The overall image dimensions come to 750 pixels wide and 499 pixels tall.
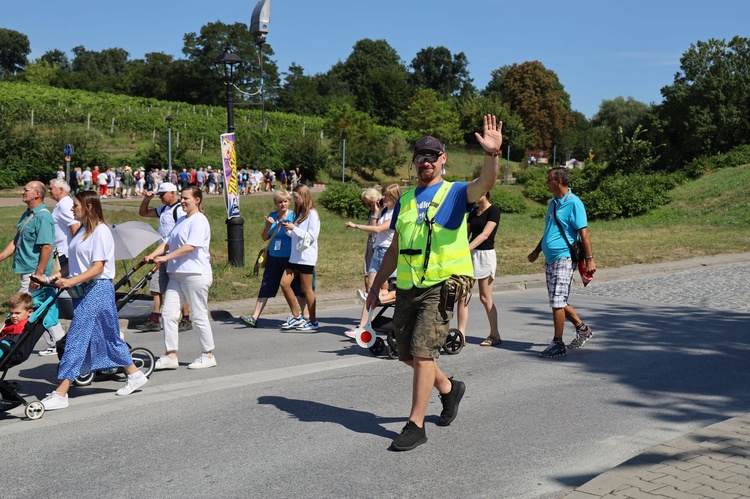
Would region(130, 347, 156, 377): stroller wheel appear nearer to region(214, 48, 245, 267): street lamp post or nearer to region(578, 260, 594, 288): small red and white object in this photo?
region(578, 260, 594, 288): small red and white object

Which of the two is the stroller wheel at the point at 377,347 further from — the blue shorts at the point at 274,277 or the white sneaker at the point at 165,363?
the blue shorts at the point at 274,277

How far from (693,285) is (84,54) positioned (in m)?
152

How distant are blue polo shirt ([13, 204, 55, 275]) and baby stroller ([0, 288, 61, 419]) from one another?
189 cm

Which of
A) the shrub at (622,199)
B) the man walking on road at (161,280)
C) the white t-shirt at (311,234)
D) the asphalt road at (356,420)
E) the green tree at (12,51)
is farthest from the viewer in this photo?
the green tree at (12,51)

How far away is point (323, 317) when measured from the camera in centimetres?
1205

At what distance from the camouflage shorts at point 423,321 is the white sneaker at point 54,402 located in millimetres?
2931

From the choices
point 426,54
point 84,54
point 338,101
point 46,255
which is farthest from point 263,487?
point 84,54

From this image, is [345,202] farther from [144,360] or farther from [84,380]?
[84,380]

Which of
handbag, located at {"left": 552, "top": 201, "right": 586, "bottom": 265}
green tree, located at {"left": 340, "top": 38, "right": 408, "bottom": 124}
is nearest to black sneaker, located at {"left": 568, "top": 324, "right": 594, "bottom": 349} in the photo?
handbag, located at {"left": 552, "top": 201, "right": 586, "bottom": 265}

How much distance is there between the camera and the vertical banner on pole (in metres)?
15.9

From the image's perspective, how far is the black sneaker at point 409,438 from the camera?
218 inches

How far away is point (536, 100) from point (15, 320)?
323 ft

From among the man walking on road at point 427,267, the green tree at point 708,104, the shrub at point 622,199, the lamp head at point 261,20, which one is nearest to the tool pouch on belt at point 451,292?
the man walking on road at point 427,267

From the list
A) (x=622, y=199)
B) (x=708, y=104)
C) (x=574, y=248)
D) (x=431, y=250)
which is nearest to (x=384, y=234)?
(x=574, y=248)
